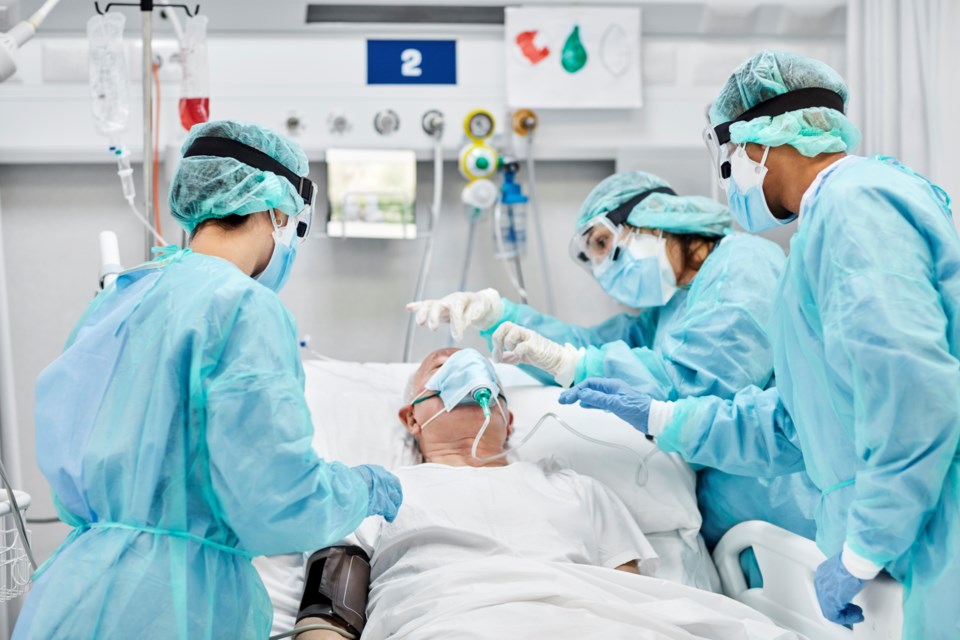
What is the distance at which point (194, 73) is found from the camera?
2455mm

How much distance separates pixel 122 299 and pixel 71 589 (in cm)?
42

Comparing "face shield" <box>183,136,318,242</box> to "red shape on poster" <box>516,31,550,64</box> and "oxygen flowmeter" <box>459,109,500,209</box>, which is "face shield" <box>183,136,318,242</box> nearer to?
"oxygen flowmeter" <box>459,109,500,209</box>

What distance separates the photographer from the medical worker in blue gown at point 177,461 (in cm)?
126

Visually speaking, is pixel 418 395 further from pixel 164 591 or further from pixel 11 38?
pixel 11 38

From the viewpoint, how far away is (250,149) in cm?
154

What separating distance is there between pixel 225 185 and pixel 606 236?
1.14 meters

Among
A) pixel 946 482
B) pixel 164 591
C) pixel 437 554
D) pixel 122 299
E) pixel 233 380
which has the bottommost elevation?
pixel 437 554

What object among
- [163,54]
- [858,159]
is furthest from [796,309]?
[163,54]

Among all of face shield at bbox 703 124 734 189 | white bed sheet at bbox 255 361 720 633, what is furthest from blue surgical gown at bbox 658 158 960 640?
white bed sheet at bbox 255 361 720 633

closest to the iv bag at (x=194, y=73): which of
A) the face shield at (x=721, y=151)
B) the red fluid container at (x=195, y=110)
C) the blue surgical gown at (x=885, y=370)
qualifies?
the red fluid container at (x=195, y=110)

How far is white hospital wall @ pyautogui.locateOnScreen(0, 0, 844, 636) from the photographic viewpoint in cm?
274

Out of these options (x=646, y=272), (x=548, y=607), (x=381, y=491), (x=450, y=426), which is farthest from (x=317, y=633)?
(x=646, y=272)

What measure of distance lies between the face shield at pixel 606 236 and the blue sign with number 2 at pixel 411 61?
0.77 meters

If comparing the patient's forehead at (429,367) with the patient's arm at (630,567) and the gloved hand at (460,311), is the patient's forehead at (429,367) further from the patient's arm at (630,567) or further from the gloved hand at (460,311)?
the patient's arm at (630,567)
